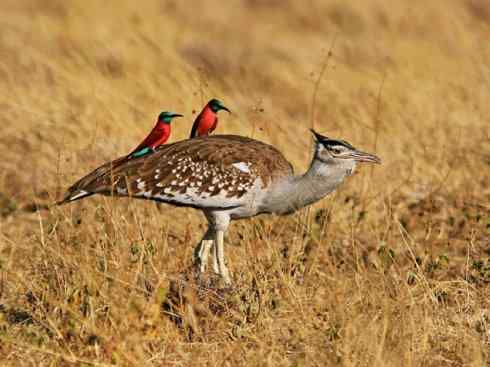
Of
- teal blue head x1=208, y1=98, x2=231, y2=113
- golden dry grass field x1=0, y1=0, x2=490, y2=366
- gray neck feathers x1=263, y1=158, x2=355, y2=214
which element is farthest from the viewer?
teal blue head x1=208, y1=98, x2=231, y2=113

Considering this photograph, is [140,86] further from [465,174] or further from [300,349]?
[300,349]

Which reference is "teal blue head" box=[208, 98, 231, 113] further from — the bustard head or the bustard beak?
the bustard beak

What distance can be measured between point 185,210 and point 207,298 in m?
2.51

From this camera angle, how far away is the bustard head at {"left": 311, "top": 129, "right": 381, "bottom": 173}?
5.71m

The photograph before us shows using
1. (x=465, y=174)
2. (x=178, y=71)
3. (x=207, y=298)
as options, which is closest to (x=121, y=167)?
(x=207, y=298)

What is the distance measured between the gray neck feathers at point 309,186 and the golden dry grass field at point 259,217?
203mm

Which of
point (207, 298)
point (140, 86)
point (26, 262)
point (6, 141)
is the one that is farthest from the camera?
point (140, 86)

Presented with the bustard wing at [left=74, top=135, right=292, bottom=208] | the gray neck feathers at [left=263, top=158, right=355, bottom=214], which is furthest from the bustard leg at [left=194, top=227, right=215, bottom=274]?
the gray neck feathers at [left=263, top=158, right=355, bottom=214]

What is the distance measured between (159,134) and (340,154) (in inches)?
42.2

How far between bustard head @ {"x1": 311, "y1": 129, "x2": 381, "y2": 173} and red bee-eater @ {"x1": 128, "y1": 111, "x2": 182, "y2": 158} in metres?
0.87

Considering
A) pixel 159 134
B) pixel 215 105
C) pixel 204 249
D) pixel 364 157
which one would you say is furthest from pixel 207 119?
pixel 364 157

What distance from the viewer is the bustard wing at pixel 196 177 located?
584 cm

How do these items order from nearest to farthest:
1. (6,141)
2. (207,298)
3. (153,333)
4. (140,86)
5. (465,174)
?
(153,333) < (207,298) < (465,174) < (6,141) < (140,86)

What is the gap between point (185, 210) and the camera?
25.6ft
